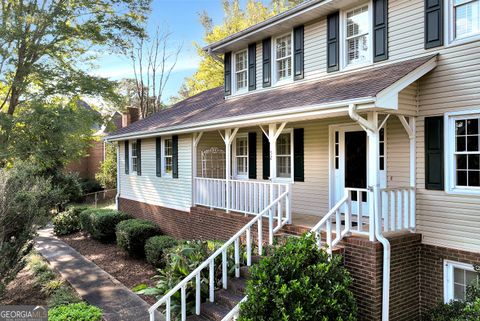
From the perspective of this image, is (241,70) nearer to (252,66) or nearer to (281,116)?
(252,66)

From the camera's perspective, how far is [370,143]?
646 centimetres

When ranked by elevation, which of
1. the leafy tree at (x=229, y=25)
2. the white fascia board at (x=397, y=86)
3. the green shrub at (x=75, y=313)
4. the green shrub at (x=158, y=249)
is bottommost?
the green shrub at (x=75, y=313)

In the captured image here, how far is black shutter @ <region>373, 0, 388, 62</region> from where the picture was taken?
7.77m

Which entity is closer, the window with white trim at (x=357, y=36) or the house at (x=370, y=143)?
the house at (x=370, y=143)

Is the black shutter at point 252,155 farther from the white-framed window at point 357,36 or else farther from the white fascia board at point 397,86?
the white fascia board at point 397,86

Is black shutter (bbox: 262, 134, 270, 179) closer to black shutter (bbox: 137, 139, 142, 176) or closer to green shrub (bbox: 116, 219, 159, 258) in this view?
green shrub (bbox: 116, 219, 159, 258)

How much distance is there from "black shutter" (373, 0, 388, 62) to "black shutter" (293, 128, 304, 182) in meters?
2.89

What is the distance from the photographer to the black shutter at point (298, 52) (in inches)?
390

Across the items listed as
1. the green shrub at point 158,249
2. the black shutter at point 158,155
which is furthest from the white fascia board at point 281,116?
the green shrub at point 158,249

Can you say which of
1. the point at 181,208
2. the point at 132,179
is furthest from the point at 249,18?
the point at 181,208

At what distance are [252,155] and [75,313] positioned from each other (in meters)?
6.74

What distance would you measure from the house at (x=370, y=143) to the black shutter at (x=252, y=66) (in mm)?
54

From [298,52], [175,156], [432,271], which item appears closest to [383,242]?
[432,271]

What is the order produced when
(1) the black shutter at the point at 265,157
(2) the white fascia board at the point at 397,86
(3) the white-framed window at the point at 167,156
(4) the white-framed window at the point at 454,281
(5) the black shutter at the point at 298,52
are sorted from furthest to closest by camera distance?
(3) the white-framed window at the point at 167,156 → (1) the black shutter at the point at 265,157 → (5) the black shutter at the point at 298,52 → (4) the white-framed window at the point at 454,281 → (2) the white fascia board at the point at 397,86
